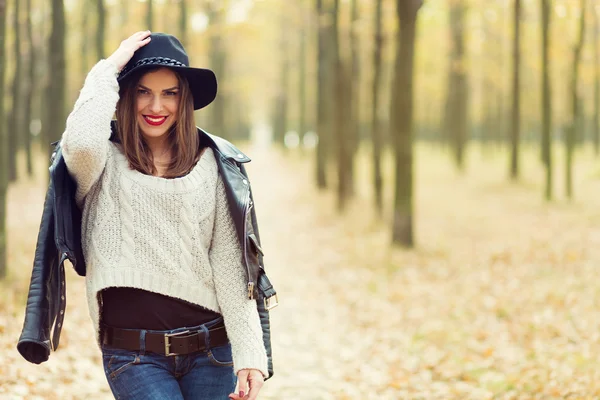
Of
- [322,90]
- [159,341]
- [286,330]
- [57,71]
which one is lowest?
[286,330]

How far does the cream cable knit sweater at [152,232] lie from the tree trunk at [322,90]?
16.2m

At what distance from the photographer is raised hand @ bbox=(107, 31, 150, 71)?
263 cm

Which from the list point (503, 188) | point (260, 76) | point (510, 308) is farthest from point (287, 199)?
point (260, 76)

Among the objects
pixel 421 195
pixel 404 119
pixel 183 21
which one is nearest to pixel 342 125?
pixel 421 195

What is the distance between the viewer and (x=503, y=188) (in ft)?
67.4

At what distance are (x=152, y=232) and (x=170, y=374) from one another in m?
0.53

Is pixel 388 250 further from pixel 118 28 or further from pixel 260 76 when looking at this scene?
pixel 260 76

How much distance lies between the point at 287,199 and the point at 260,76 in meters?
32.2

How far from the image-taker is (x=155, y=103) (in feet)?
8.77

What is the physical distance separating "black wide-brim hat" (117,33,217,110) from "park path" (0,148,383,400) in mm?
3040

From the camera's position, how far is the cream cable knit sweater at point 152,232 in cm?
252

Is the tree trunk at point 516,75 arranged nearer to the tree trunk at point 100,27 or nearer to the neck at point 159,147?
the tree trunk at point 100,27

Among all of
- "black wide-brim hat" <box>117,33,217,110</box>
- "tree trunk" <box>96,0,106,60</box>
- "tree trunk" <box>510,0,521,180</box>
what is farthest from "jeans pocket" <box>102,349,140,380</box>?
"tree trunk" <box>510,0,521,180</box>

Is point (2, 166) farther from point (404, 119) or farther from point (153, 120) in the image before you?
point (404, 119)
